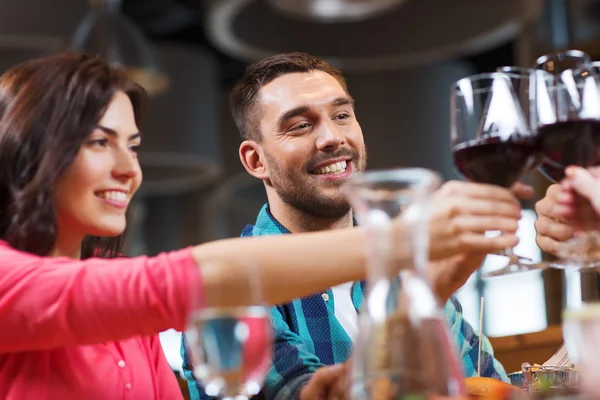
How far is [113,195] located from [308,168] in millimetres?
784

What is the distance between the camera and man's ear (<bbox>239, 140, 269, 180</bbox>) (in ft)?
8.43

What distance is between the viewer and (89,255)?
2.00m

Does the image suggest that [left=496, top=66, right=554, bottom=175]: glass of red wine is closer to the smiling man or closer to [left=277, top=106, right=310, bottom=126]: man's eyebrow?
the smiling man

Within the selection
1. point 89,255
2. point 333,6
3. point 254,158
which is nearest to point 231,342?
point 89,255

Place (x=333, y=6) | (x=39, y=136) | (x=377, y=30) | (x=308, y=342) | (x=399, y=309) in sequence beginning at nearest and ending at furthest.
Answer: (x=399, y=309) → (x=39, y=136) → (x=308, y=342) → (x=333, y=6) → (x=377, y=30)

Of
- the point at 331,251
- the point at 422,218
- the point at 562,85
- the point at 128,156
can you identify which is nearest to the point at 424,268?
the point at 422,218

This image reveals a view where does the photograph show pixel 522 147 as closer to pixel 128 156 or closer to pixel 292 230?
pixel 128 156

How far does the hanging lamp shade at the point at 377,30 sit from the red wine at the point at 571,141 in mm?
2708

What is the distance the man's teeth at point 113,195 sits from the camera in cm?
173

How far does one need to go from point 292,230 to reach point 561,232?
104cm

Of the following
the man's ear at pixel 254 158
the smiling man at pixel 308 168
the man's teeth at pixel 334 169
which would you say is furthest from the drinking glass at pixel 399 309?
the man's ear at pixel 254 158

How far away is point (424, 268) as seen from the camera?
3.62 ft

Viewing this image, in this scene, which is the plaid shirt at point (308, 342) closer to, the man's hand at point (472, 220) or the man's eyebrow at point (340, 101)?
the man's eyebrow at point (340, 101)

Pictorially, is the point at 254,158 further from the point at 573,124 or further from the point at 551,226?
the point at 573,124
